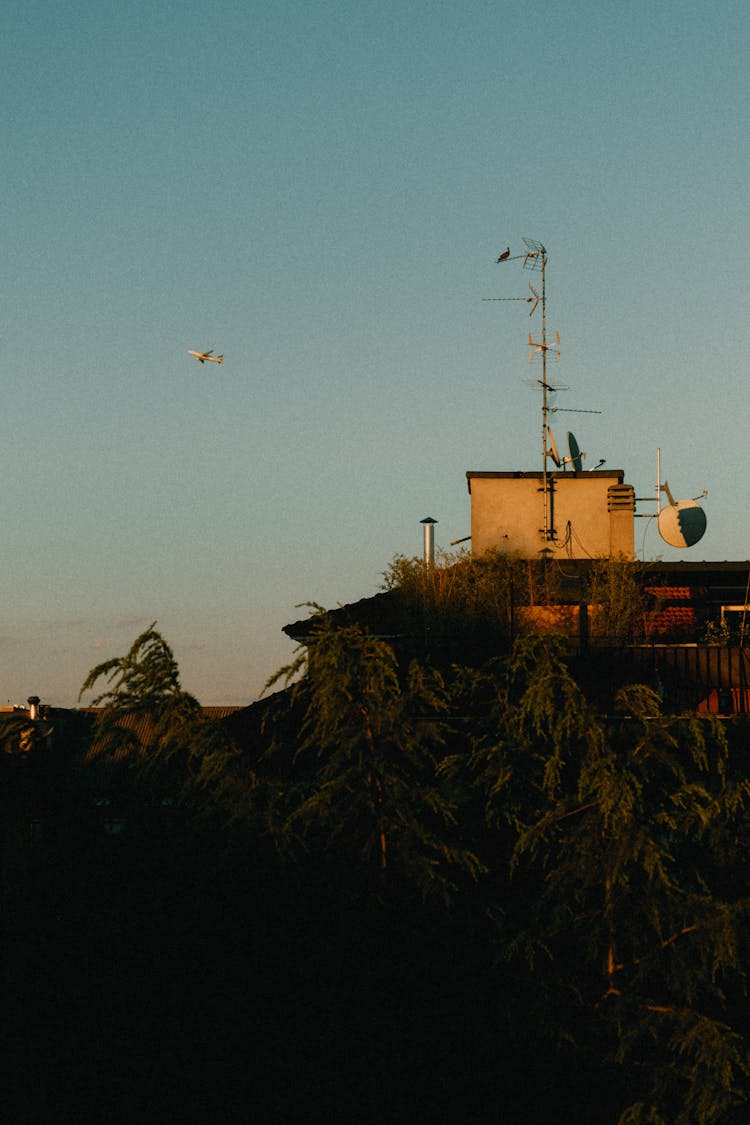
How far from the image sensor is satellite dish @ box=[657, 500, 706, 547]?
33.9m

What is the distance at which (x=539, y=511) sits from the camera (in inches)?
1453

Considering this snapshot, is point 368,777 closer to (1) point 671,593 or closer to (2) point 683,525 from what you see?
(1) point 671,593

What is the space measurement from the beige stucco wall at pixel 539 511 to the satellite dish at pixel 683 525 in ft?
8.32

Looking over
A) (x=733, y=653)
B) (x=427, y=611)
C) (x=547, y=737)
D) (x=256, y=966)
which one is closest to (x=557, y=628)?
(x=427, y=611)

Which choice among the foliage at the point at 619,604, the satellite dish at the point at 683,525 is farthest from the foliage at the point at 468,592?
the satellite dish at the point at 683,525

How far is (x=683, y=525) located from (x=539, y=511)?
469cm

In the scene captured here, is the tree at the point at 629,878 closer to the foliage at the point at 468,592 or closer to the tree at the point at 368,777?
the tree at the point at 368,777

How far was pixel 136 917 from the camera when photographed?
28.4ft

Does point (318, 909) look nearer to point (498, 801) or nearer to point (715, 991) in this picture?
point (498, 801)

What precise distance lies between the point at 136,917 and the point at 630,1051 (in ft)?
11.8

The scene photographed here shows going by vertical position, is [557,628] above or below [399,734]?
above

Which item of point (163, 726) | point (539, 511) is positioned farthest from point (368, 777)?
point (539, 511)

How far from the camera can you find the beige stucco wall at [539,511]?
3675 centimetres

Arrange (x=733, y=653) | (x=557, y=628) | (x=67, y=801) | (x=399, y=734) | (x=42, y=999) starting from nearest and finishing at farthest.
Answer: (x=42, y=999) → (x=399, y=734) → (x=67, y=801) → (x=733, y=653) → (x=557, y=628)
